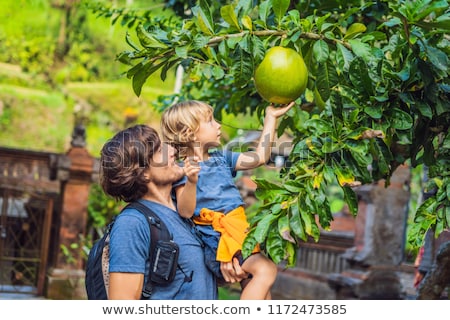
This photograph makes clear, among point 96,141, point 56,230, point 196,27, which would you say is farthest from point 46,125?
point 196,27

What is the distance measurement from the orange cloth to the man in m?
0.08

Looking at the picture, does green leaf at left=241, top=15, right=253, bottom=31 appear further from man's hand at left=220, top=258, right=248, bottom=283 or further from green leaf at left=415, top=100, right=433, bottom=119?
man's hand at left=220, top=258, right=248, bottom=283

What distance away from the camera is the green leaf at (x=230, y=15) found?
7.30 ft

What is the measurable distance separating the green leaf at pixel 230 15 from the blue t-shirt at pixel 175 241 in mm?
567

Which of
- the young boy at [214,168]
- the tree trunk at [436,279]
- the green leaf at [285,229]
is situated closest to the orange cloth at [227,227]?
the young boy at [214,168]

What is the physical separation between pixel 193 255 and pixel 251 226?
180 mm

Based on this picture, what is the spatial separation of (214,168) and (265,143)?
7.4 inches

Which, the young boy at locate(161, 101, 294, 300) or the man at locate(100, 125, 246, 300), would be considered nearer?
the man at locate(100, 125, 246, 300)

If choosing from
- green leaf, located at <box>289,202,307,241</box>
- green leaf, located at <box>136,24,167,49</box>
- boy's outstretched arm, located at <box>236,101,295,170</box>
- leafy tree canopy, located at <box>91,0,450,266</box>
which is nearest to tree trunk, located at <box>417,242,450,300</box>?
leafy tree canopy, located at <box>91,0,450,266</box>

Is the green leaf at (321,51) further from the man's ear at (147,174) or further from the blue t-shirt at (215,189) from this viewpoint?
the man's ear at (147,174)

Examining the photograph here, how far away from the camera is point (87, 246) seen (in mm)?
7914

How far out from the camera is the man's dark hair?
2.10 m

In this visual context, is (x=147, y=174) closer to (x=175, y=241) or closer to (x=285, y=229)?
(x=175, y=241)
